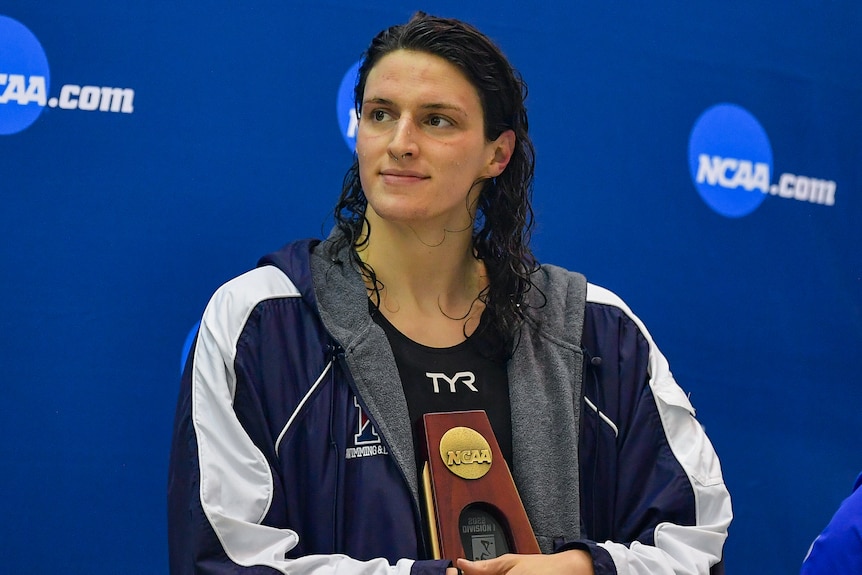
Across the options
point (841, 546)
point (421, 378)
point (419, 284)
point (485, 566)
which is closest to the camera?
point (841, 546)

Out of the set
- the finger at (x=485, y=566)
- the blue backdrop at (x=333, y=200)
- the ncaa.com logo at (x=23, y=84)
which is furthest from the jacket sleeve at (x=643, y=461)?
the ncaa.com logo at (x=23, y=84)

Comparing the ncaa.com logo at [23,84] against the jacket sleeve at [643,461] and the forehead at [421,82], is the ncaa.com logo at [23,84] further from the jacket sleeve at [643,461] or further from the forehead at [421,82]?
the jacket sleeve at [643,461]

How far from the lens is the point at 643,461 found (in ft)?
6.20

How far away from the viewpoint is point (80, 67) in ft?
7.04

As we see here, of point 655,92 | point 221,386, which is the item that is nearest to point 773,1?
point 655,92

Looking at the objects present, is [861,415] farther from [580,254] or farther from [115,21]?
[115,21]

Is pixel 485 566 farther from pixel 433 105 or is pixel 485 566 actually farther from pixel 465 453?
pixel 433 105

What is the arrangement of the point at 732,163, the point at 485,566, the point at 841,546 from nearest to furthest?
the point at 841,546 < the point at 485,566 < the point at 732,163

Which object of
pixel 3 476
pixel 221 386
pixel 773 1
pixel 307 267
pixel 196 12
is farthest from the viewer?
pixel 773 1

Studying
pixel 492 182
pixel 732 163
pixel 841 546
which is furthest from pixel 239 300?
pixel 732 163

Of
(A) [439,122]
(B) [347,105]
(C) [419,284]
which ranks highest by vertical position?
(B) [347,105]

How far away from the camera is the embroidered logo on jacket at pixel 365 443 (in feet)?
5.73

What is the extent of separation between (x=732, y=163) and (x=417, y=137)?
1.12 meters

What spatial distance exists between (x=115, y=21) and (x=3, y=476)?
2.92 ft
